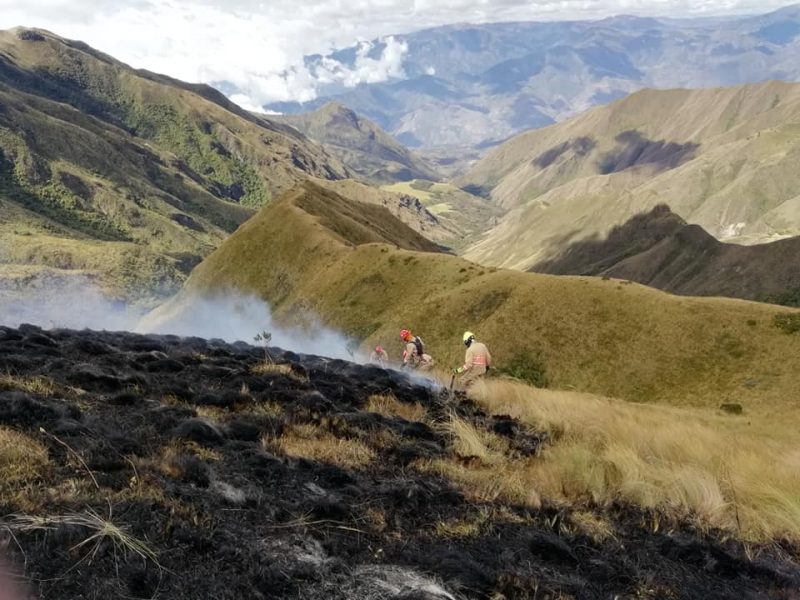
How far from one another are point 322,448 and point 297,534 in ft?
12.0

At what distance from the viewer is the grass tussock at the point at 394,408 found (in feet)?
52.3

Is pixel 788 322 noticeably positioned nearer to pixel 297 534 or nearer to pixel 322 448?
pixel 322 448

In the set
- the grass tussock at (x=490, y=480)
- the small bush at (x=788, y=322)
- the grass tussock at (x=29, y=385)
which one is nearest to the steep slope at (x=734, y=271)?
the small bush at (x=788, y=322)

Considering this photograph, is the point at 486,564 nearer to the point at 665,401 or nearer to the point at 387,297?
the point at 665,401

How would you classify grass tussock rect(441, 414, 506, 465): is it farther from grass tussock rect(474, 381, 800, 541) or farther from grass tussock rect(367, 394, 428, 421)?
grass tussock rect(367, 394, 428, 421)

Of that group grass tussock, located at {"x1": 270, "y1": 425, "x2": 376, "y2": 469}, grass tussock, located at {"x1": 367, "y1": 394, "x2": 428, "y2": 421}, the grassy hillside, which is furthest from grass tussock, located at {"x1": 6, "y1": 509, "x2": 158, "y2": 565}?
the grassy hillside

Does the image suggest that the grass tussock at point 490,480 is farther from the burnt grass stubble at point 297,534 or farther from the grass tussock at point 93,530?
the grass tussock at point 93,530

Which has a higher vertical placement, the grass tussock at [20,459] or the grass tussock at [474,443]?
the grass tussock at [20,459]

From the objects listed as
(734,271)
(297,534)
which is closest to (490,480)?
(297,534)

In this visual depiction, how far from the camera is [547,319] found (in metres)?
71.4

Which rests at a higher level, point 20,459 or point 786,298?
point 786,298

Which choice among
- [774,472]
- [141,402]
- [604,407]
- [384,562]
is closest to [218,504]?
[384,562]

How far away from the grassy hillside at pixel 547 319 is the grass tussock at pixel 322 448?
49.7 metres

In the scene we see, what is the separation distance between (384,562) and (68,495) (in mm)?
3990
